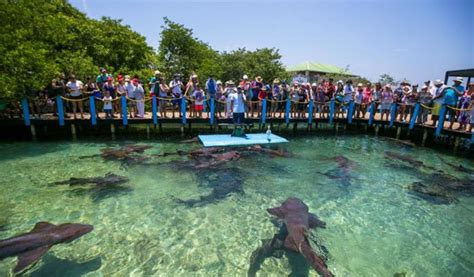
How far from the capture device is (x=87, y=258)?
5383 mm

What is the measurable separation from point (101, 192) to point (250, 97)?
982 cm

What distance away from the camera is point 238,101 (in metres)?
13.8

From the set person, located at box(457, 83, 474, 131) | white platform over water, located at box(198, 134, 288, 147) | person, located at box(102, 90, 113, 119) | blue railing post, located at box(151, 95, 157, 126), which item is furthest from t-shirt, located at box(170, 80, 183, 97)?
person, located at box(457, 83, 474, 131)

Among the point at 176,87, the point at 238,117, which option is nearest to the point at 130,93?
the point at 176,87

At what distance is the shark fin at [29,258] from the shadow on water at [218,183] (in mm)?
3375

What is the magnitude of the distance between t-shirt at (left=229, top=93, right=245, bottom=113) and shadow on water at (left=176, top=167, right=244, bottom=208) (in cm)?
422

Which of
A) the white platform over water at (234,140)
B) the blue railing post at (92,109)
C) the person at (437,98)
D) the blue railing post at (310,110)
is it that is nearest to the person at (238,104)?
the white platform over water at (234,140)

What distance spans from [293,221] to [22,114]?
14.0 meters

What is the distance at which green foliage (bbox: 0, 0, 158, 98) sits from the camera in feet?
37.9

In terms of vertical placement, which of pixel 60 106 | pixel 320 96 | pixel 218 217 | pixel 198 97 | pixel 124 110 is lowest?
pixel 218 217

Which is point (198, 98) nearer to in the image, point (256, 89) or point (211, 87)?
point (211, 87)

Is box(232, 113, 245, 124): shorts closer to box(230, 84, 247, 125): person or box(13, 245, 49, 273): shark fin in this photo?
box(230, 84, 247, 125): person

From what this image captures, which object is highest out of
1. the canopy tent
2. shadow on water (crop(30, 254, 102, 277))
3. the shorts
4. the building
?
the building

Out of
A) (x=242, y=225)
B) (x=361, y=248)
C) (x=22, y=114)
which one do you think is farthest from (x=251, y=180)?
(x=22, y=114)
